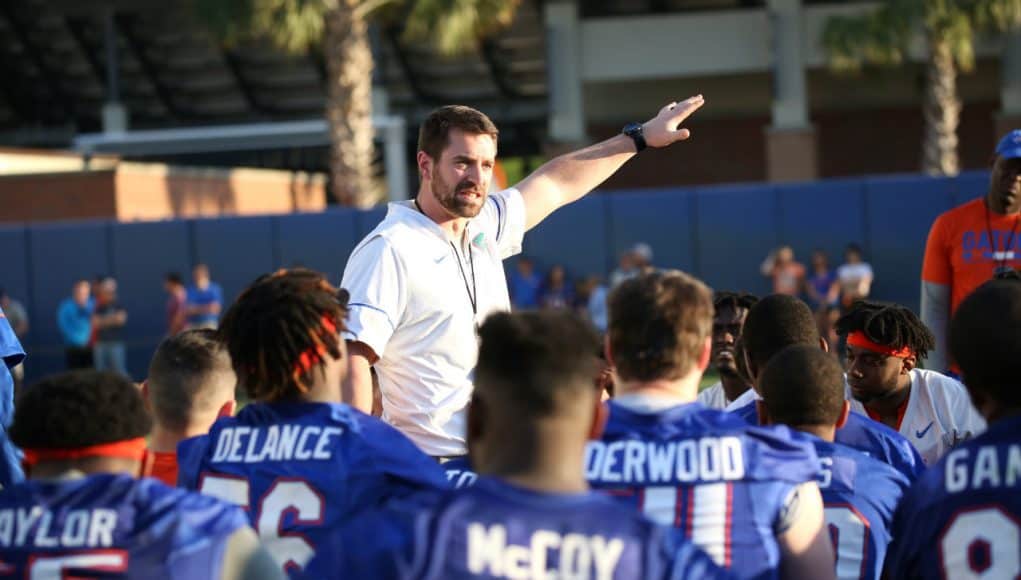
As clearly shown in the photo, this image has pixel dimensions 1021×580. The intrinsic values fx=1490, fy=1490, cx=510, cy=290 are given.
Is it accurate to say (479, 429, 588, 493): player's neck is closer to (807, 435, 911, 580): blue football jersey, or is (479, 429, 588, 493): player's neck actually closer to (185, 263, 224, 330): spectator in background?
(807, 435, 911, 580): blue football jersey

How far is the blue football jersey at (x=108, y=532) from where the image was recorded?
3150 mm

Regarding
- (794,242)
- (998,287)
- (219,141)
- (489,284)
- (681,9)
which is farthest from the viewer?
(219,141)

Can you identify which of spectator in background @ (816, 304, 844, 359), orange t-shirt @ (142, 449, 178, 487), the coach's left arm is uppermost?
the coach's left arm

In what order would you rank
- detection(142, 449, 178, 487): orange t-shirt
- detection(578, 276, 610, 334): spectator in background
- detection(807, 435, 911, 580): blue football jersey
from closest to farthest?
1. detection(807, 435, 911, 580): blue football jersey
2. detection(142, 449, 178, 487): orange t-shirt
3. detection(578, 276, 610, 334): spectator in background

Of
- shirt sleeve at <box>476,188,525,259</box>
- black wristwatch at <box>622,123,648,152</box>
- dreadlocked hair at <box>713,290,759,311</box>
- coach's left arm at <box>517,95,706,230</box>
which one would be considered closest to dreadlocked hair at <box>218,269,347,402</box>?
shirt sleeve at <box>476,188,525,259</box>

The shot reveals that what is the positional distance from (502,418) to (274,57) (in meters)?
30.3

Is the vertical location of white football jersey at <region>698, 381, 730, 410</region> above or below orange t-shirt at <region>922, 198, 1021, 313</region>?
below

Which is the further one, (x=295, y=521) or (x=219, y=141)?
(x=219, y=141)

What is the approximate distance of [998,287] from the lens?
11.3 feet

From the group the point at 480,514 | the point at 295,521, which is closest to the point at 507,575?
the point at 480,514

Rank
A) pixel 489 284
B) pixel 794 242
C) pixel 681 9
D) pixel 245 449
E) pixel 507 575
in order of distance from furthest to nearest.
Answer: pixel 681 9 → pixel 794 242 → pixel 489 284 → pixel 245 449 → pixel 507 575

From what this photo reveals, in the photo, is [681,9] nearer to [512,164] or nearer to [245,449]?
[512,164]

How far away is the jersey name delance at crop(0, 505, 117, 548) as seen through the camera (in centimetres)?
315

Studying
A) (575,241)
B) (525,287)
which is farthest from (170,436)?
(575,241)
